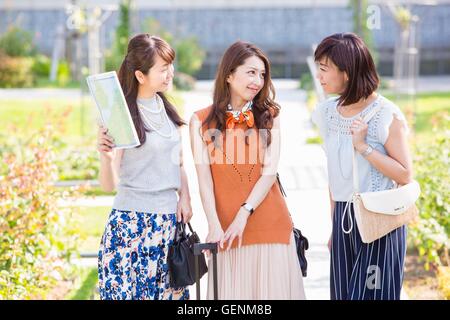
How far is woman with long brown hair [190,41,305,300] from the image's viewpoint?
11.7 feet

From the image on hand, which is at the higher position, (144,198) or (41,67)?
(144,198)

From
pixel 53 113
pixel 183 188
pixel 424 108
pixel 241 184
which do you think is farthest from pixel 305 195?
pixel 424 108

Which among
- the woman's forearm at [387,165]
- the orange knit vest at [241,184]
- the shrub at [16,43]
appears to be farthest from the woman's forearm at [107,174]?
the shrub at [16,43]

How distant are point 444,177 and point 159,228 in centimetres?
301

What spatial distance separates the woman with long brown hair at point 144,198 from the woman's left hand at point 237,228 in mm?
247

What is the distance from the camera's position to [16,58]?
21625mm

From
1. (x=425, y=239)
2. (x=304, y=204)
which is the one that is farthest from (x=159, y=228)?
(x=304, y=204)

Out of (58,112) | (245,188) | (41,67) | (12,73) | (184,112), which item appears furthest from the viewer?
(41,67)

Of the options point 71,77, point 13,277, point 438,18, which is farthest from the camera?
point 438,18

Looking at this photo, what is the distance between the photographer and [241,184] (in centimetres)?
359

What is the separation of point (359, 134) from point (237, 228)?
621 millimetres

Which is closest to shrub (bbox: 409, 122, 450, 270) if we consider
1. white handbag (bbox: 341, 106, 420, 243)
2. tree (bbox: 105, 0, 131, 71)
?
white handbag (bbox: 341, 106, 420, 243)

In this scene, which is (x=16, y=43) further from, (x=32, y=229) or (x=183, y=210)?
(x=183, y=210)

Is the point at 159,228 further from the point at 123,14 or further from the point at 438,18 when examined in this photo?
the point at 438,18
